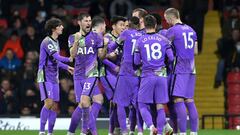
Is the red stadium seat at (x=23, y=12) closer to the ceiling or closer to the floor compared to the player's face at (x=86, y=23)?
closer to the ceiling

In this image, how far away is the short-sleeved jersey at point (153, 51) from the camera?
18094mm

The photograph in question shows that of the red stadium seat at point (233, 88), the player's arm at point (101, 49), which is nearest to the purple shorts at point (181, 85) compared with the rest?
the player's arm at point (101, 49)

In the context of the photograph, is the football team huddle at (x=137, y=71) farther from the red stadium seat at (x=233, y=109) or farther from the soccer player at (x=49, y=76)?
the red stadium seat at (x=233, y=109)

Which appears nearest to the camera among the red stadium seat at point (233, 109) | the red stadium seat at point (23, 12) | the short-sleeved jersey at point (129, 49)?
the short-sleeved jersey at point (129, 49)

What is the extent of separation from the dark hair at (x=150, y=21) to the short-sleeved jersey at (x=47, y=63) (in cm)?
215

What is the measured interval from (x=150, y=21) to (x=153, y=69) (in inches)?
34.4

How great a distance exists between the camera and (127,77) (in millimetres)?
18984

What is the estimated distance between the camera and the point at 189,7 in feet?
96.5

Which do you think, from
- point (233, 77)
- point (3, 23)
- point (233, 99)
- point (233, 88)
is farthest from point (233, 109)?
point (3, 23)

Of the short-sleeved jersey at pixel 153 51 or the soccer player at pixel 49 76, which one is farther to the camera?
the soccer player at pixel 49 76

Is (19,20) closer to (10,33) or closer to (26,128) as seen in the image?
(10,33)

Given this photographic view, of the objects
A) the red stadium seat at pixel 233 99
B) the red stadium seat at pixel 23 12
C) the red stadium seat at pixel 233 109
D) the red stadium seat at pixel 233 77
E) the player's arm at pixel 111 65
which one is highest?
the red stadium seat at pixel 23 12

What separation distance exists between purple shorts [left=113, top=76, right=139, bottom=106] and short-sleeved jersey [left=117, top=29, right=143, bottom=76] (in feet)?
0.39

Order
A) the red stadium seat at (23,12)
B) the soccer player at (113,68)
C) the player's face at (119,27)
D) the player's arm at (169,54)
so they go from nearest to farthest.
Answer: the player's arm at (169,54) < the soccer player at (113,68) < the player's face at (119,27) < the red stadium seat at (23,12)
